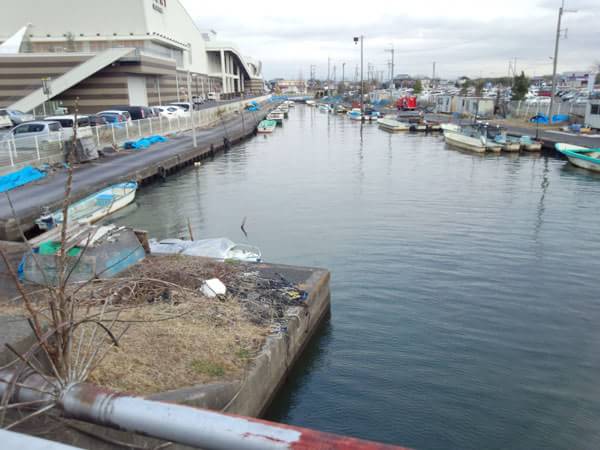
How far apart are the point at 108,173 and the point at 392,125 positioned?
43019 millimetres

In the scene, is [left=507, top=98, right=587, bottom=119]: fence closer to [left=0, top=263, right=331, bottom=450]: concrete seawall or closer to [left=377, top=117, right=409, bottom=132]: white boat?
[left=377, top=117, right=409, bottom=132]: white boat

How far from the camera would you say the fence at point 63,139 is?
22.4m

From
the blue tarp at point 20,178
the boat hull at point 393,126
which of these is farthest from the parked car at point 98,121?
the boat hull at point 393,126

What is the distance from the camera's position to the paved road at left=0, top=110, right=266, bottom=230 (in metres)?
18.1

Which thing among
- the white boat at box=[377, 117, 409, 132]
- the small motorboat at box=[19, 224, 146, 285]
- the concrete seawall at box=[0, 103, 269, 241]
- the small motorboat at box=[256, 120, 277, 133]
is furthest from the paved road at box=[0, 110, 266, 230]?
the white boat at box=[377, 117, 409, 132]

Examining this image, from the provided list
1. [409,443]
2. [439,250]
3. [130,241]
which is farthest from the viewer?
[439,250]

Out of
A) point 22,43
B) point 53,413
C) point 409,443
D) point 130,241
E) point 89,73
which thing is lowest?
point 409,443

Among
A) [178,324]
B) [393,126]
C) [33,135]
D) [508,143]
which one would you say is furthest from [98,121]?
[393,126]

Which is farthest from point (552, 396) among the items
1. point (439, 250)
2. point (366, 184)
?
point (366, 184)

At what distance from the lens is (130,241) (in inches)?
436

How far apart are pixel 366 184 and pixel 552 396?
66.1 feet

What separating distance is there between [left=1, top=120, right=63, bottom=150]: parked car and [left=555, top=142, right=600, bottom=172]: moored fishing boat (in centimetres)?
3139

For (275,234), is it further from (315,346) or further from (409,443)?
(409,443)

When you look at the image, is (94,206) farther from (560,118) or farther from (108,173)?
(560,118)
